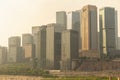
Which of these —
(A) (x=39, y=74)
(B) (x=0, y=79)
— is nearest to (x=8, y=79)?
(B) (x=0, y=79)

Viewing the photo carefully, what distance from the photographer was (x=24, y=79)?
166 meters

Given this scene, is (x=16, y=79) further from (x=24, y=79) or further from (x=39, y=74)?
(x=39, y=74)

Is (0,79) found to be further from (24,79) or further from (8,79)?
(24,79)

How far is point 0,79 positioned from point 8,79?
15.2 feet

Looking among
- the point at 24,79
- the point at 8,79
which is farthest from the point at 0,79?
the point at 24,79

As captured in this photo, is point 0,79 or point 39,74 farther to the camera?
point 39,74

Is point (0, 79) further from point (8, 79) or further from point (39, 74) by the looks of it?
point (39, 74)

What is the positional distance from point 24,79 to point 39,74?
3393cm

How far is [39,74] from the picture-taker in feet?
655

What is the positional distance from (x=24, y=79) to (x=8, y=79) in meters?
12.7

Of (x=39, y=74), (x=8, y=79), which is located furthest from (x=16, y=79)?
(x=39, y=74)

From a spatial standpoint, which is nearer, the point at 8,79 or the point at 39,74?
the point at 8,79

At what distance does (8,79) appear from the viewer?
173750 millimetres
